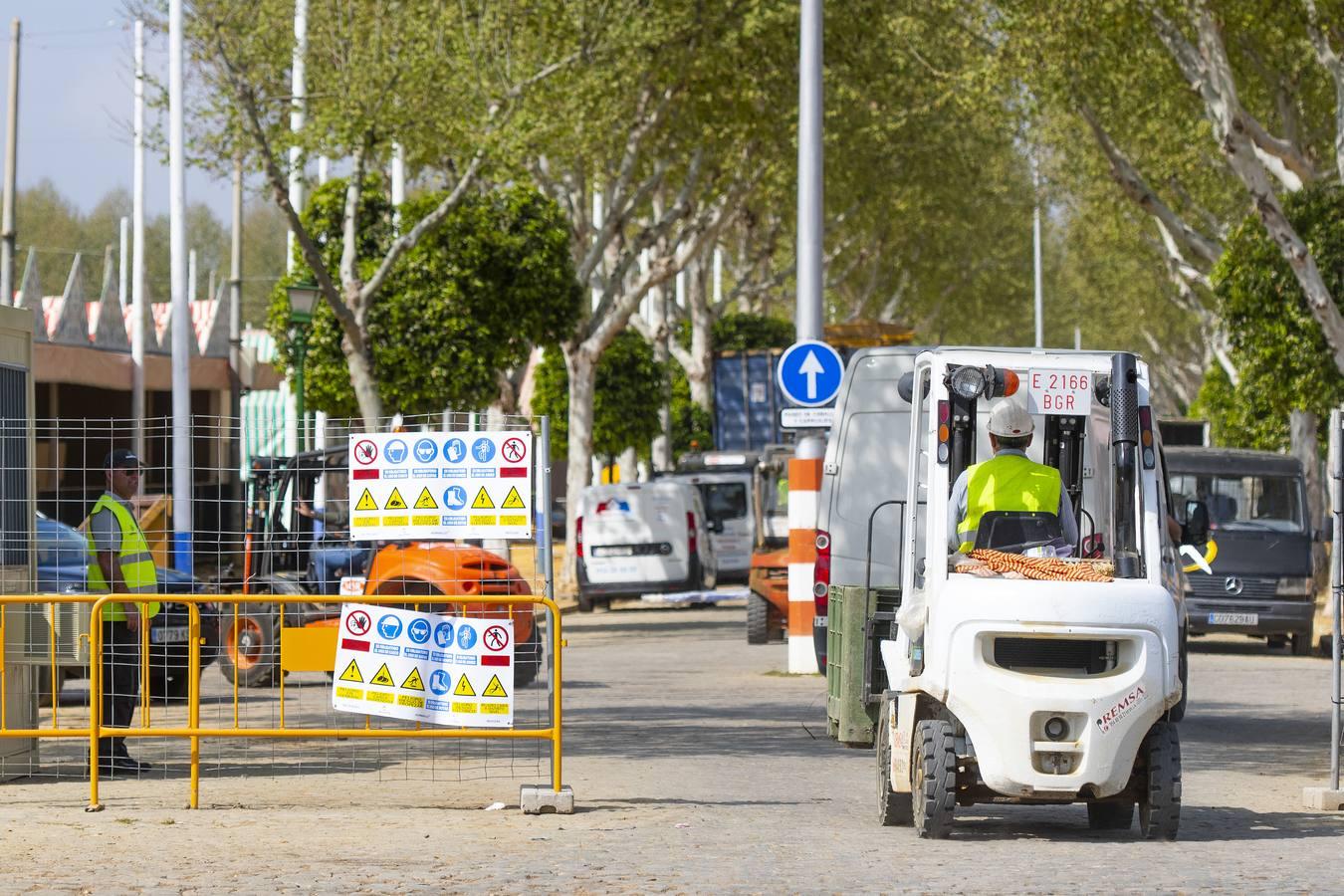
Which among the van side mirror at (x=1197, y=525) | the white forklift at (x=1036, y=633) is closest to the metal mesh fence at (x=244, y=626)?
the white forklift at (x=1036, y=633)

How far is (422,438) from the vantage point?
11070mm

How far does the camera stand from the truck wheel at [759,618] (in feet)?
77.6

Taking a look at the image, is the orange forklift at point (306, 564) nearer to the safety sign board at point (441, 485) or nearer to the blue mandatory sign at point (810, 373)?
the safety sign board at point (441, 485)

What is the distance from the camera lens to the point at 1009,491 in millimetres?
9602

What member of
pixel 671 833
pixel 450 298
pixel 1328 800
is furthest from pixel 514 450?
pixel 450 298

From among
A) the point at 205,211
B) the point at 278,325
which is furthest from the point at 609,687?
the point at 205,211

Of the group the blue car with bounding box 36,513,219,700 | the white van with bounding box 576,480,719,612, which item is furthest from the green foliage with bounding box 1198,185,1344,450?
the blue car with bounding box 36,513,219,700

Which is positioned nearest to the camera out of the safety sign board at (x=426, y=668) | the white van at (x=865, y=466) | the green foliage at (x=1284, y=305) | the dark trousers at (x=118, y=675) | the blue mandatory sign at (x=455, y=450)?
the safety sign board at (x=426, y=668)

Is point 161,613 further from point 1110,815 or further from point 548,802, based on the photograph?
point 1110,815

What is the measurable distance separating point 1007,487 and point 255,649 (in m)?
6.27

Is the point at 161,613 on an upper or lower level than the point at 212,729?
upper

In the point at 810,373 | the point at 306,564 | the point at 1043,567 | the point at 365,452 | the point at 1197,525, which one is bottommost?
the point at 306,564

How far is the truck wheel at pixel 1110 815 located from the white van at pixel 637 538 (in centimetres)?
2129

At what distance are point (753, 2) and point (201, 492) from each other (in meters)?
12.8
